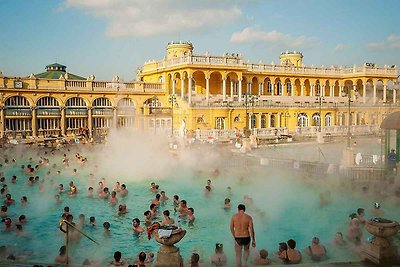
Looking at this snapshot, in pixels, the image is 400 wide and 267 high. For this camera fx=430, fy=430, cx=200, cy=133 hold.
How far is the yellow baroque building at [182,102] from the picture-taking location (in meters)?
40.3

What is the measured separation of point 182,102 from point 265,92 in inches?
655

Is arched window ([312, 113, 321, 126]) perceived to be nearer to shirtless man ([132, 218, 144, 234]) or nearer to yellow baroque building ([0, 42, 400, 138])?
yellow baroque building ([0, 42, 400, 138])

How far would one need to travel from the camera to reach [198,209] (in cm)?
1817

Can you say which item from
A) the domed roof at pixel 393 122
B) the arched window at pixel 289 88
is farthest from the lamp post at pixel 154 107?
the domed roof at pixel 393 122

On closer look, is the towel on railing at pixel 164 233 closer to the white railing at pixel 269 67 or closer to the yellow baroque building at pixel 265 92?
the yellow baroque building at pixel 265 92

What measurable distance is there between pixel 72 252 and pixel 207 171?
45.5 feet

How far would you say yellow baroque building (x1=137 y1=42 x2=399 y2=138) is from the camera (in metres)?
44.9

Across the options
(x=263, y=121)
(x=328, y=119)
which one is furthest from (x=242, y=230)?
(x=328, y=119)

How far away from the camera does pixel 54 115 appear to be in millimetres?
41156

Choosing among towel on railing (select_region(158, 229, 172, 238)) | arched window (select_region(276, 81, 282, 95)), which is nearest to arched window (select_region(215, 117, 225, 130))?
arched window (select_region(276, 81, 282, 95))

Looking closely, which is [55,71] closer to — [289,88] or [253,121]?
[253,121]

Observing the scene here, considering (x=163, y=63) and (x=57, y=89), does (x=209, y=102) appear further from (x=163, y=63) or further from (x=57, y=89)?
(x=57, y=89)

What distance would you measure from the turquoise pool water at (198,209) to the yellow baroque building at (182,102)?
1331 cm

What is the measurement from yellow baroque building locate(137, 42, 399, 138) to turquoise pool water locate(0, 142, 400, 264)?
17.4 metres
